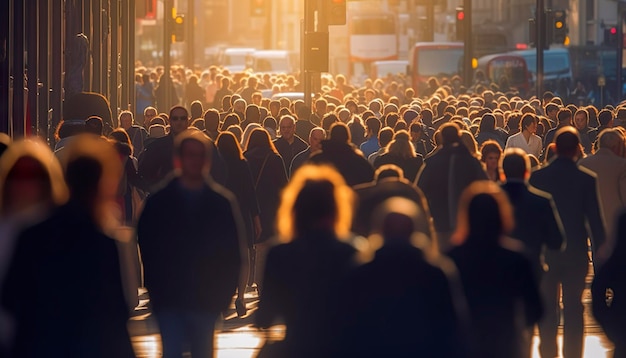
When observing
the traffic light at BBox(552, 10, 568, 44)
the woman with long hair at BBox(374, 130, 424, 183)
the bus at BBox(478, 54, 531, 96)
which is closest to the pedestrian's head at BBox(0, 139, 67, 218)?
the woman with long hair at BBox(374, 130, 424, 183)

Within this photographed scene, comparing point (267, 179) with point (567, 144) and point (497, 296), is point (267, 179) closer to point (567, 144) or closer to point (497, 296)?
point (567, 144)

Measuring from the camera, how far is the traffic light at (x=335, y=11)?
28391 millimetres

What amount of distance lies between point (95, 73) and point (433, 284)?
964 inches

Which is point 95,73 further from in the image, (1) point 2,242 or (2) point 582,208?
(1) point 2,242

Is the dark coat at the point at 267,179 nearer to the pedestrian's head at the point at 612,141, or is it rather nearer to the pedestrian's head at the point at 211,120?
the pedestrian's head at the point at 211,120

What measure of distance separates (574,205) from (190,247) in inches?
135

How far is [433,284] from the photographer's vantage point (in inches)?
266

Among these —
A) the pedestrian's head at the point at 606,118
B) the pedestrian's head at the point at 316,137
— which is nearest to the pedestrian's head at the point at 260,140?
the pedestrian's head at the point at 316,137

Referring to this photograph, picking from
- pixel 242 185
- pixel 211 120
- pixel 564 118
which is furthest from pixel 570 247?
pixel 564 118

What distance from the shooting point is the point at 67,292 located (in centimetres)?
726

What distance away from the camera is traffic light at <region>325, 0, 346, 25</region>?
2839 centimetres

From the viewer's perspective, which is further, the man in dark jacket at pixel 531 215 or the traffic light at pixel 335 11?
the traffic light at pixel 335 11

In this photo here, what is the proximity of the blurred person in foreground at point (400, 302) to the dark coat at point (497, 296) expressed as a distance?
2.93 feet

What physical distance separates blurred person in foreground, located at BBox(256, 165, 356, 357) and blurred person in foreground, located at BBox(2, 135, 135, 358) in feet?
2.20
